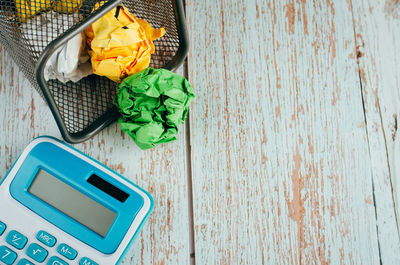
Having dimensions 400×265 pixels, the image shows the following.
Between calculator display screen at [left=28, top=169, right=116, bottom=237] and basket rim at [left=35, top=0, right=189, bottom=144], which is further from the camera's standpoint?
calculator display screen at [left=28, top=169, right=116, bottom=237]

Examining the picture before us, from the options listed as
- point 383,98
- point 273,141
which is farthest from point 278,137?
point 383,98

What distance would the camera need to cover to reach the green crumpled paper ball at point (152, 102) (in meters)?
0.34

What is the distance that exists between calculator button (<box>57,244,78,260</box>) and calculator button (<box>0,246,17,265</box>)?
0.04m

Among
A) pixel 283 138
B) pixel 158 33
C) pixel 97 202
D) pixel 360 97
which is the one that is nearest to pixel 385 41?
pixel 360 97

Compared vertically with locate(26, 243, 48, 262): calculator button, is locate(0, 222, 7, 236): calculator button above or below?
above

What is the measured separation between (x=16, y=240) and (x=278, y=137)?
1.00 feet

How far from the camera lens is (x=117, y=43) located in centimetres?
31

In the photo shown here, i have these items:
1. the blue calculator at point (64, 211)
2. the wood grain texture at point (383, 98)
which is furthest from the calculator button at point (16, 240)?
the wood grain texture at point (383, 98)

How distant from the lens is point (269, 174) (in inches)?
15.9

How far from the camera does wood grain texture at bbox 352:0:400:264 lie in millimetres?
410

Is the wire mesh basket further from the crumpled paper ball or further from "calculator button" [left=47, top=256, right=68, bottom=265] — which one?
"calculator button" [left=47, top=256, right=68, bottom=265]

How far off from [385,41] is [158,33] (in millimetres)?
289

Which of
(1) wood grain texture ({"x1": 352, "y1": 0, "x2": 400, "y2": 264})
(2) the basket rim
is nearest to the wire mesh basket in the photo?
(2) the basket rim

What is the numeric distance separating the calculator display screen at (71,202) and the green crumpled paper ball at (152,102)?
83mm
